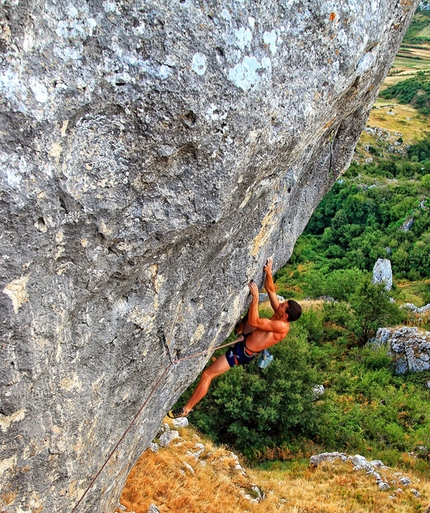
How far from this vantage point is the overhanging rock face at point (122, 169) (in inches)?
135

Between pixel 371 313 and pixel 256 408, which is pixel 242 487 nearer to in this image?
pixel 256 408

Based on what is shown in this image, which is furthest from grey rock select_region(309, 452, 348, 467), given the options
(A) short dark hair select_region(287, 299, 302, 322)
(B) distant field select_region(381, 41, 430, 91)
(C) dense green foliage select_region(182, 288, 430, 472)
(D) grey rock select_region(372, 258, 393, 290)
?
(B) distant field select_region(381, 41, 430, 91)

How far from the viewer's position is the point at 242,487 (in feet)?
37.7

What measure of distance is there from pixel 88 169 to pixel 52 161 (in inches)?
12.0

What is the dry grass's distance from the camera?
9.85 meters

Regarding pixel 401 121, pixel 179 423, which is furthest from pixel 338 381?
pixel 401 121

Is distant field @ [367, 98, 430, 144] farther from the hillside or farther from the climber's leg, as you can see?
the climber's leg

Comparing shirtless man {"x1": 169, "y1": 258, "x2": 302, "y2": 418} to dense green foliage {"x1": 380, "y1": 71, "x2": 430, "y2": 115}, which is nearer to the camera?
shirtless man {"x1": 169, "y1": 258, "x2": 302, "y2": 418}

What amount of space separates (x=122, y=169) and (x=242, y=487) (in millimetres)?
10095

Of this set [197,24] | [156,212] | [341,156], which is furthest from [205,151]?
[341,156]

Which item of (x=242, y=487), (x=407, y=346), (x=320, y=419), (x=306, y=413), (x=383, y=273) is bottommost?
(x=383, y=273)

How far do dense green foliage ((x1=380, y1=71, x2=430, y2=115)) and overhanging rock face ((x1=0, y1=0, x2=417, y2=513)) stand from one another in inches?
3505

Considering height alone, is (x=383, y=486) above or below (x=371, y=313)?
above

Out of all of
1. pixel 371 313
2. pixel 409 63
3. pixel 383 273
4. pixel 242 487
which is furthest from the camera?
pixel 409 63
